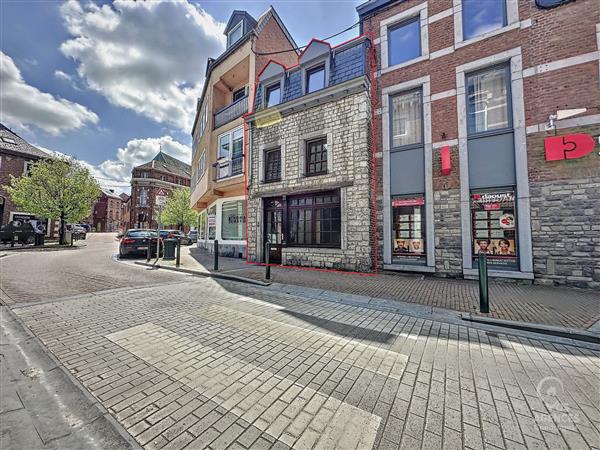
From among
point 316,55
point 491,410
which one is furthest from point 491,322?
point 316,55

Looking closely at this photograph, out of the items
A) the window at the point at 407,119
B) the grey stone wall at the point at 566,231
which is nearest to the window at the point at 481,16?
the window at the point at 407,119

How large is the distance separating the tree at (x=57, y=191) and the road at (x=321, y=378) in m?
21.1

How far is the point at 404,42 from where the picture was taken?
31.6ft

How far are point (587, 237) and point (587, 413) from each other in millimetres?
7025

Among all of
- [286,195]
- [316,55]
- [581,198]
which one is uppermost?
[316,55]

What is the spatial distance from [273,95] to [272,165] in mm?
3442

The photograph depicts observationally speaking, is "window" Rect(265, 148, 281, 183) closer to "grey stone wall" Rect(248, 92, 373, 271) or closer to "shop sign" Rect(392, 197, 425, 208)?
"grey stone wall" Rect(248, 92, 373, 271)

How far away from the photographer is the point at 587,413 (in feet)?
6.82

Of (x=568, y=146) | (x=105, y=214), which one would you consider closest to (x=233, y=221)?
(x=568, y=146)

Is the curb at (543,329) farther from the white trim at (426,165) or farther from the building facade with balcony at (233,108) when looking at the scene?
the building facade with balcony at (233,108)

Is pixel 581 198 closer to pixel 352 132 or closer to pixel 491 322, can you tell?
pixel 491 322

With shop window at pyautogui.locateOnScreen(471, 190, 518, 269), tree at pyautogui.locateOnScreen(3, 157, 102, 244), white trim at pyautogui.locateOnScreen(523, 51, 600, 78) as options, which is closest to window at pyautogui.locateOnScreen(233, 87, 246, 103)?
white trim at pyautogui.locateOnScreen(523, 51, 600, 78)

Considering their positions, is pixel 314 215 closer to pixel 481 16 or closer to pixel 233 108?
pixel 233 108

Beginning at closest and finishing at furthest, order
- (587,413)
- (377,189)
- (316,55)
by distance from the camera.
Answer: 1. (587,413)
2. (377,189)
3. (316,55)
